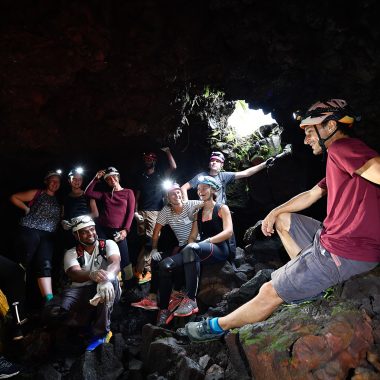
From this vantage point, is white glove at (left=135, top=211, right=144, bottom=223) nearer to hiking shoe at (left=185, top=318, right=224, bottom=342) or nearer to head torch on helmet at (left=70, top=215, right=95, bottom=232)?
head torch on helmet at (left=70, top=215, right=95, bottom=232)

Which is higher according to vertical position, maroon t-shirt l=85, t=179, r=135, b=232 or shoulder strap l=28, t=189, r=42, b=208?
shoulder strap l=28, t=189, r=42, b=208

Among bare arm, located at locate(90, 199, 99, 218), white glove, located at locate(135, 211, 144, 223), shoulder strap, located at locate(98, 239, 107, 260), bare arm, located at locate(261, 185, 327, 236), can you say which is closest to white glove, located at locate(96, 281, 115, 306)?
shoulder strap, located at locate(98, 239, 107, 260)

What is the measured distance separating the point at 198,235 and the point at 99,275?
232 cm

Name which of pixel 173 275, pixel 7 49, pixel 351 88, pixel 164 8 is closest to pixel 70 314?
pixel 173 275

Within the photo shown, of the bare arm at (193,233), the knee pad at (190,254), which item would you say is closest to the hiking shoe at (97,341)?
the knee pad at (190,254)

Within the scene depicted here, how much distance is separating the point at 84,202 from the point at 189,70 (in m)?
4.51

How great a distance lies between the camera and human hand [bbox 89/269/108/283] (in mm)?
4977

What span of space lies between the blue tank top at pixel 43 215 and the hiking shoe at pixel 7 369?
2771 millimetres

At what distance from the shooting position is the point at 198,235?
6.35 m

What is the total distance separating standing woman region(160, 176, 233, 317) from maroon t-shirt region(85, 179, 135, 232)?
1876 mm

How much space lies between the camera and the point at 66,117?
296 inches

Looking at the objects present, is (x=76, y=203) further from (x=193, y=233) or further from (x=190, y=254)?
(x=190, y=254)

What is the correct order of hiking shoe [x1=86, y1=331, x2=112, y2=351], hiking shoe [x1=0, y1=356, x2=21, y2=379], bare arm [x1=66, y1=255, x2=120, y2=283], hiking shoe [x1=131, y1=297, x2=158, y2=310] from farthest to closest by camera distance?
hiking shoe [x1=131, y1=297, x2=158, y2=310] < bare arm [x1=66, y1=255, x2=120, y2=283] < hiking shoe [x1=86, y1=331, x2=112, y2=351] < hiking shoe [x1=0, y1=356, x2=21, y2=379]

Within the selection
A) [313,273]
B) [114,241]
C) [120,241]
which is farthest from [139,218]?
[313,273]
